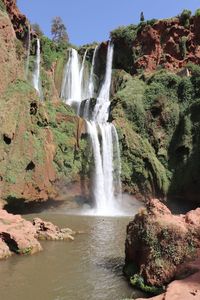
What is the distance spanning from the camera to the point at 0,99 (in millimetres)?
28703

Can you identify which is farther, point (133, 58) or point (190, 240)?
point (133, 58)

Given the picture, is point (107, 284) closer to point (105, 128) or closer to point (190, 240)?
point (190, 240)

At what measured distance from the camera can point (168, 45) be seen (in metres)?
49.2

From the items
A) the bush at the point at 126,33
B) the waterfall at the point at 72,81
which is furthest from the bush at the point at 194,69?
the waterfall at the point at 72,81

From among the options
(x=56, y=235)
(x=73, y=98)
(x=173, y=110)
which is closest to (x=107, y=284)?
(x=56, y=235)

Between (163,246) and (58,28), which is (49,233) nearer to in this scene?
(163,246)

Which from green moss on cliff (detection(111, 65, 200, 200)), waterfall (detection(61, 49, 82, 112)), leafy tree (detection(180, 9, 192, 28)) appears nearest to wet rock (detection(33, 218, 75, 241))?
green moss on cliff (detection(111, 65, 200, 200))

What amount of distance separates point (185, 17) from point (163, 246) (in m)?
41.7

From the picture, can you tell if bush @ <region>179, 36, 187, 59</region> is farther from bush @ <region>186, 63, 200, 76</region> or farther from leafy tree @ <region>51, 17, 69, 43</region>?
leafy tree @ <region>51, 17, 69, 43</region>

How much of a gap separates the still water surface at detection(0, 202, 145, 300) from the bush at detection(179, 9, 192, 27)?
35880mm

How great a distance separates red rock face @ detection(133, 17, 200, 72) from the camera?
4822 centimetres

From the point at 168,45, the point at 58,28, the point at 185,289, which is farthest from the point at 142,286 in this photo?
the point at 58,28

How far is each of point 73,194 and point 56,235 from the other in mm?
13258

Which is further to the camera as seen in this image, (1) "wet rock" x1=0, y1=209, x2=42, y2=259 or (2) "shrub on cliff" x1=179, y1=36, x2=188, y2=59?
(2) "shrub on cliff" x1=179, y1=36, x2=188, y2=59
